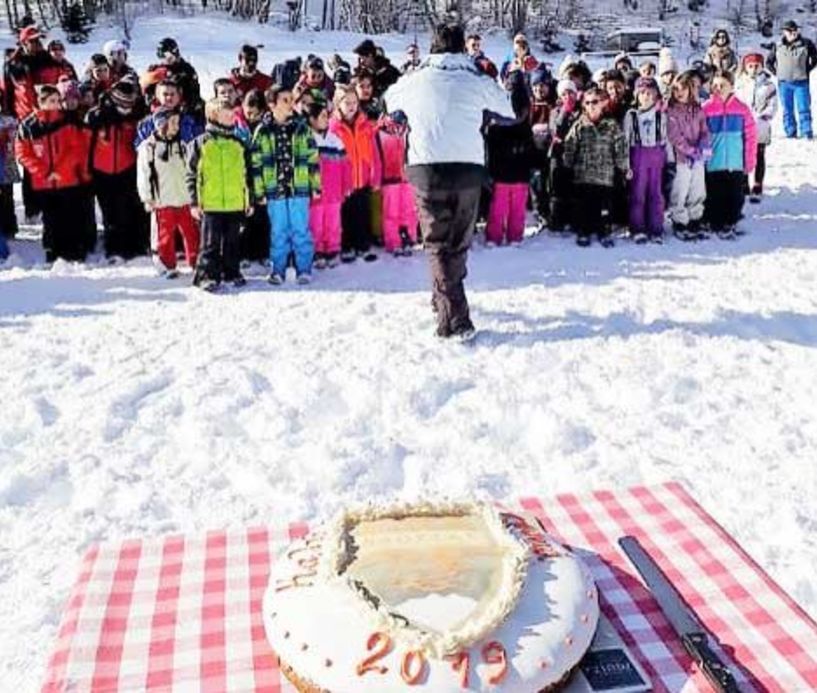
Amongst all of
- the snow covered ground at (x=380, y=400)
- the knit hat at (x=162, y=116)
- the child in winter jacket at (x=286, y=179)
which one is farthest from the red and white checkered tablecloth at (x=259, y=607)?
the knit hat at (x=162, y=116)

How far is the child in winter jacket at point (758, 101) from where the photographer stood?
9.73 meters

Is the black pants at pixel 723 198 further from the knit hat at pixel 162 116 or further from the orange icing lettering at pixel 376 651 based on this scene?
the orange icing lettering at pixel 376 651

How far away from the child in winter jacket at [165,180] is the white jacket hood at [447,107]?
2.25 metres

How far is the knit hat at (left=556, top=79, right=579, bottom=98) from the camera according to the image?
891cm

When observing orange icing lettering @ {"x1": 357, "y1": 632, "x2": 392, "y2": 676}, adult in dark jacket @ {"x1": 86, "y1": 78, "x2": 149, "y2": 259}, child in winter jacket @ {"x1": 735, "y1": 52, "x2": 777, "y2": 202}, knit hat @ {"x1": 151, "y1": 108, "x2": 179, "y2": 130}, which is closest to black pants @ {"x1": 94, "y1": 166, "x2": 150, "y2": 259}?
adult in dark jacket @ {"x1": 86, "y1": 78, "x2": 149, "y2": 259}

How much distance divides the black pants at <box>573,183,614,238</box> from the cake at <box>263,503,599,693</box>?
249 inches

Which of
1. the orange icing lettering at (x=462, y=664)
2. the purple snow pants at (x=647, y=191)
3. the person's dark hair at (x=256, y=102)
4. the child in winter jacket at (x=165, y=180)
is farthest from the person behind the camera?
the purple snow pants at (x=647, y=191)

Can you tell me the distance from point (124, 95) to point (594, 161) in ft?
12.0

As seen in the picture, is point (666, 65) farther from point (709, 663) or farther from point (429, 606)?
point (429, 606)

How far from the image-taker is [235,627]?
2217mm

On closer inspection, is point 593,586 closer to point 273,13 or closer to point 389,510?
point 389,510

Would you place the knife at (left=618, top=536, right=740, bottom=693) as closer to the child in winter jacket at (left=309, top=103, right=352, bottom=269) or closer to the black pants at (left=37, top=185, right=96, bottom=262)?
the child in winter jacket at (left=309, top=103, right=352, bottom=269)

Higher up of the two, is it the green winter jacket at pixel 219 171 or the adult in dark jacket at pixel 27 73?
the adult in dark jacket at pixel 27 73

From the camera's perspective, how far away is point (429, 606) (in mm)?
1944
